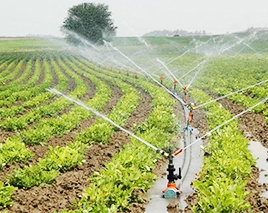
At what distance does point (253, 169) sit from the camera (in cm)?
874

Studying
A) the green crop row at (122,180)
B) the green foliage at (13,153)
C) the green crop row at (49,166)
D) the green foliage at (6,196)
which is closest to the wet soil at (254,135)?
the green crop row at (122,180)

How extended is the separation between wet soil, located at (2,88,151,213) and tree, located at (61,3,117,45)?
67.4m

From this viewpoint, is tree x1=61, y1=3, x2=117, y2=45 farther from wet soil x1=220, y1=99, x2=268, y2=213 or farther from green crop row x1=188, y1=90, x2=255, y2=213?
green crop row x1=188, y1=90, x2=255, y2=213

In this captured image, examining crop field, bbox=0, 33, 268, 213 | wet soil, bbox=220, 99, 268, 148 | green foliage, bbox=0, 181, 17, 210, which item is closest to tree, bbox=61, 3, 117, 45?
crop field, bbox=0, 33, 268, 213

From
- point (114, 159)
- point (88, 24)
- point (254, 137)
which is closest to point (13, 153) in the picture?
point (114, 159)

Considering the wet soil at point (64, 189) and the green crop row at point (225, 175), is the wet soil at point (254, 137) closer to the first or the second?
the green crop row at point (225, 175)

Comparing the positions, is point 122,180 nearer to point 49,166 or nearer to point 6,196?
point 49,166

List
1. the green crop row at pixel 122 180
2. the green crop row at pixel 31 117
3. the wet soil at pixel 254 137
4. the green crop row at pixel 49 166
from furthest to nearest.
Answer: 1. the green crop row at pixel 31 117
2. the green crop row at pixel 49 166
3. the wet soil at pixel 254 137
4. the green crop row at pixel 122 180

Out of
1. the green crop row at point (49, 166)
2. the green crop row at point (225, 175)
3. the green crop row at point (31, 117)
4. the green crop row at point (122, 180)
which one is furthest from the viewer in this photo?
the green crop row at point (31, 117)

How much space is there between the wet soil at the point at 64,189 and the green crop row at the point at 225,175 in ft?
7.70

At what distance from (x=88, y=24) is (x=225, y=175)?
7245cm

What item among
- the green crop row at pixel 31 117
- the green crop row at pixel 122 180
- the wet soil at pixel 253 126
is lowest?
the wet soil at pixel 253 126

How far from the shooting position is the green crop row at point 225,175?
6387mm

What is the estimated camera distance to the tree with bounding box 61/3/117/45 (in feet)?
249
